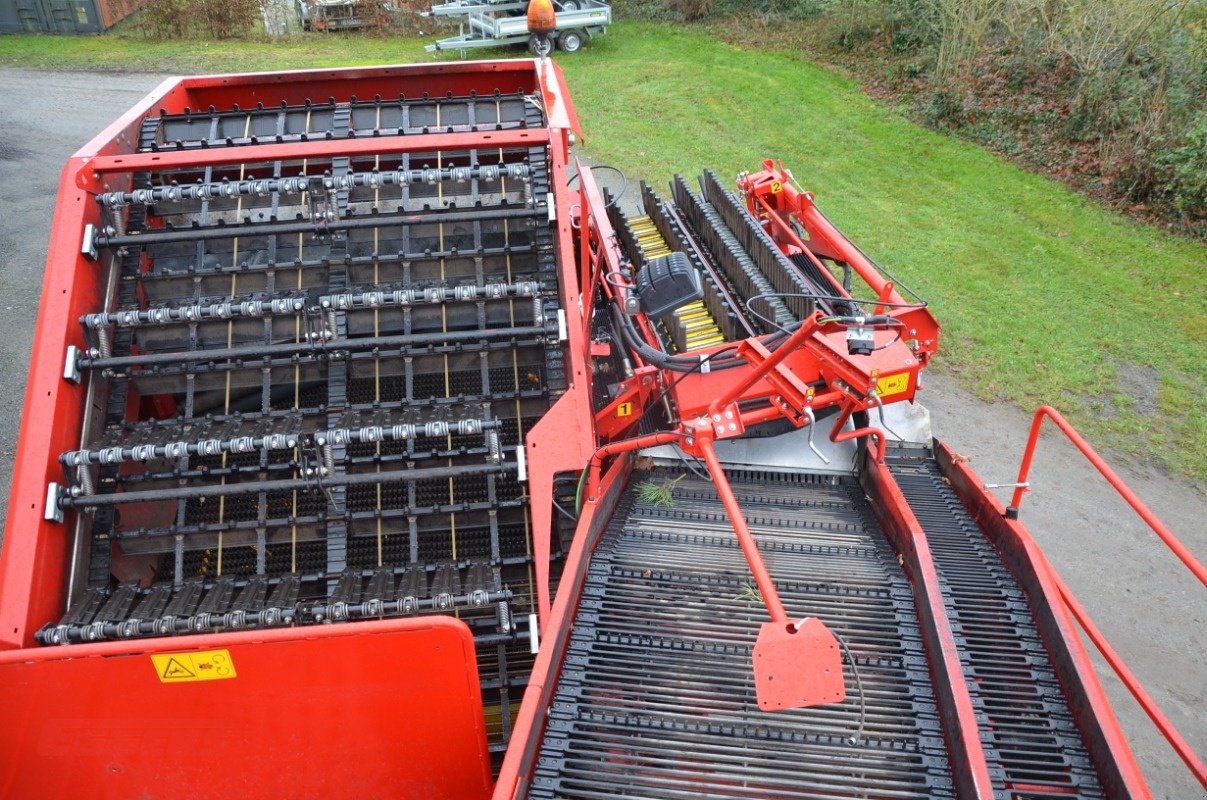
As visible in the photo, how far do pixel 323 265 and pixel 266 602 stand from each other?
6.81 ft

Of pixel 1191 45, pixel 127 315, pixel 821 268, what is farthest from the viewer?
pixel 1191 45

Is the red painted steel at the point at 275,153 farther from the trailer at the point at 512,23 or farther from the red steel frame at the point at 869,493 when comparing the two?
the trailer at the point at 512,23

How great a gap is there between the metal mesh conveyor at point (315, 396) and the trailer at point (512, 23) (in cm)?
1345

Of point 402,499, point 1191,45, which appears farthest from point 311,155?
point 1191,45

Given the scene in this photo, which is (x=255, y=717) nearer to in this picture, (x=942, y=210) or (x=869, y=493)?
(x=869, y=493)

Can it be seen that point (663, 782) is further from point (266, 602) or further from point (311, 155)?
point (311, 155)

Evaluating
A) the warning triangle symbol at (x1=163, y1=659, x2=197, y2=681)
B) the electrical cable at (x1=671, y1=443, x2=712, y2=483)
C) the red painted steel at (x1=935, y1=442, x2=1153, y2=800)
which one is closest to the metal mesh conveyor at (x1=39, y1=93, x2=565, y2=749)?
the warning triangle symbol at (x1=163, y1=659, x2=197, y2=681)

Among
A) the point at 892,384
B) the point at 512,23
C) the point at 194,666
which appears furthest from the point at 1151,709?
the point at 512,23

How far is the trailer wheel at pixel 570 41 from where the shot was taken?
18.5m

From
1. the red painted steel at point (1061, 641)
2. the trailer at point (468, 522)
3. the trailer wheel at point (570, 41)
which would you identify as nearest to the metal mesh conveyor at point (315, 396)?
the trailer at point (468, 522)

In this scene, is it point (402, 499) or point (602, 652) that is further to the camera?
point (402, 499)

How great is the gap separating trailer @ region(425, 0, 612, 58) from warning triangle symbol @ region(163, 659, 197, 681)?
16.7 meters

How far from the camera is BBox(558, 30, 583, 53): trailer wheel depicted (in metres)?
18.5

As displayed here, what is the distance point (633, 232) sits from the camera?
7441 mm
